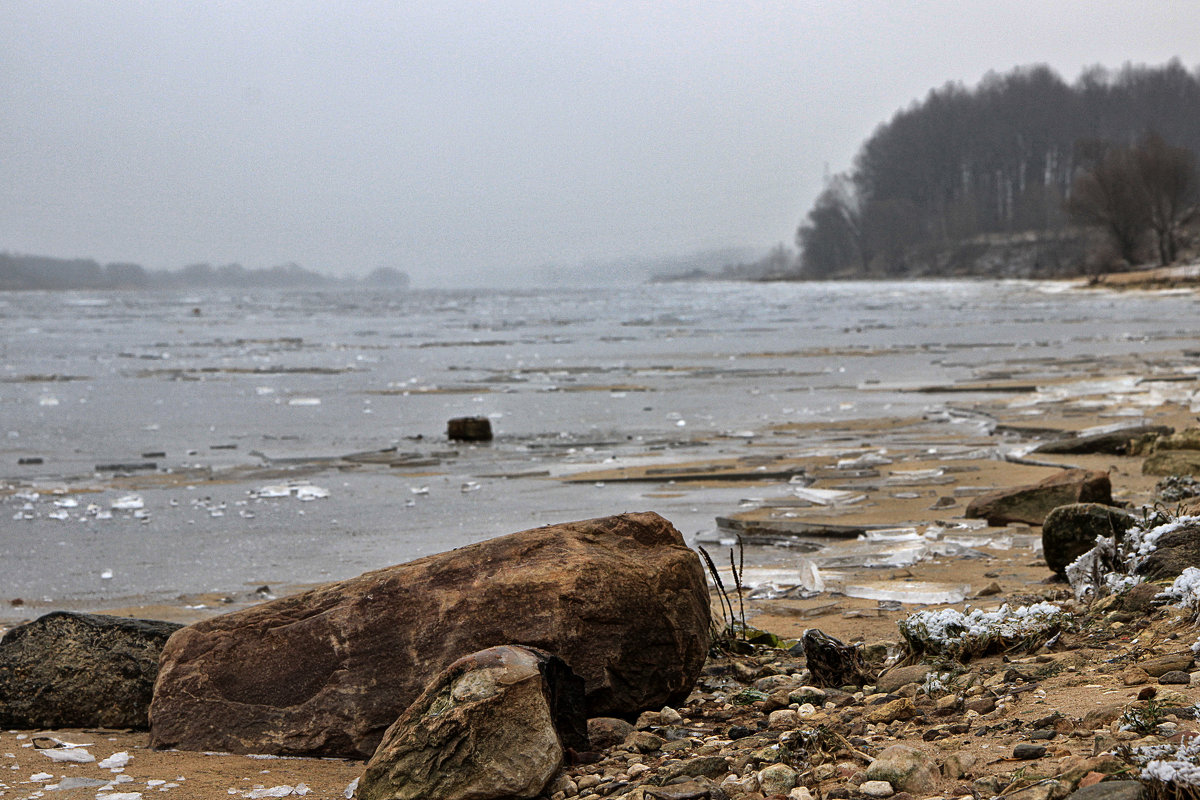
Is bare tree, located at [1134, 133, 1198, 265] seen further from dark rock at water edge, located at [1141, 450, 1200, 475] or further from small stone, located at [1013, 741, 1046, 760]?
small stone, located at [1013, 741, 1046, 760]

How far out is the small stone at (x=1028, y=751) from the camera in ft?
7.81

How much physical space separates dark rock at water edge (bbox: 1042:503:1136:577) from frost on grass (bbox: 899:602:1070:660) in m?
1.15

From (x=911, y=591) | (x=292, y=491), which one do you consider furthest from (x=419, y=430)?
(x=911, y=591)

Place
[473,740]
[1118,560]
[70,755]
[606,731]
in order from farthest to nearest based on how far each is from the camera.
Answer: [1118,560]
[70,755]
[606,731]
[473,740]

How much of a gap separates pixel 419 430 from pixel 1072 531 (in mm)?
8266

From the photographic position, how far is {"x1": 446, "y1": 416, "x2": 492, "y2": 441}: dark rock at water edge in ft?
35.6

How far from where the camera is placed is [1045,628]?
3.46 metres

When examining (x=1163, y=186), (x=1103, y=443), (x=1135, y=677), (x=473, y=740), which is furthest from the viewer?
(x=1163, y=186)

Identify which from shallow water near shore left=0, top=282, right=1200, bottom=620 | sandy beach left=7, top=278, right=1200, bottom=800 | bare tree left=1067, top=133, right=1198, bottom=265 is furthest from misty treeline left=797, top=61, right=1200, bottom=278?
sandy beach left=7, top=278, right=1200, bottom=800

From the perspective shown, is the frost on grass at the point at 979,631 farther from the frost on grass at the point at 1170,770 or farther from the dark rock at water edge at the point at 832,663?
the frost on grass at the point at 1170,770

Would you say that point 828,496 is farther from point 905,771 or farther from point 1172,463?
point 905,771

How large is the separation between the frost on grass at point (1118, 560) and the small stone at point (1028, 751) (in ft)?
4.87

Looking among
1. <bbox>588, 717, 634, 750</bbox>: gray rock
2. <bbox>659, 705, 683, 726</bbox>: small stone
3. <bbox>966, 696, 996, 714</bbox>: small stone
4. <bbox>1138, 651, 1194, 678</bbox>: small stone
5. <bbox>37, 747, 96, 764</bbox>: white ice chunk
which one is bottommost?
<bbox>37, 747, 96, 764</bbox>: white ice chunk

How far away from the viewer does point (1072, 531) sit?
4.63 meters
